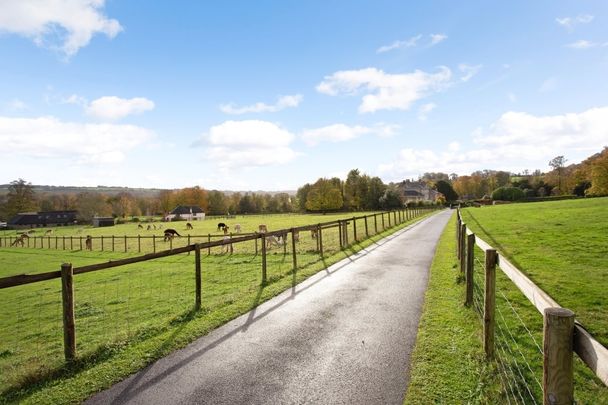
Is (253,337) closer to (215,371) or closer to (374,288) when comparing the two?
(215,371)

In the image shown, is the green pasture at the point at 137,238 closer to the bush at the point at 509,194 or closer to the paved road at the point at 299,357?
the paved road at the point at 299,357

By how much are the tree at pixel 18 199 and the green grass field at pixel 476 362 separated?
123 meters

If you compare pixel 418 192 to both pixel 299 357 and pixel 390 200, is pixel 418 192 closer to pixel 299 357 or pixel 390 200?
pixel 390 200

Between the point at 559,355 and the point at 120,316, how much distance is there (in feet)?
33.3

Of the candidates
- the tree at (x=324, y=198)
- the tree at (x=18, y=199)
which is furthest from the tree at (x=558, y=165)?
the tree at (x=18, y=199)

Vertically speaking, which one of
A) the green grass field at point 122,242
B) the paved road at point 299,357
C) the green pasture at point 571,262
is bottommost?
the green grass field at point 122,242

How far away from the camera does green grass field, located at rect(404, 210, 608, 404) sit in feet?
13.7

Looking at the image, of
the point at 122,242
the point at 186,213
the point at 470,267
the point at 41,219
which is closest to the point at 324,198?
the point at 186,213

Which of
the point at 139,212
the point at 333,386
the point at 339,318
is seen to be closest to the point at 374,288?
the point at 339,318

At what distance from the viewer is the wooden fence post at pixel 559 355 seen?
2414mm

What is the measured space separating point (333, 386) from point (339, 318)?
2593 mm

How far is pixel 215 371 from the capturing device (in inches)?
197

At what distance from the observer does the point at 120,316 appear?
31.5 ft

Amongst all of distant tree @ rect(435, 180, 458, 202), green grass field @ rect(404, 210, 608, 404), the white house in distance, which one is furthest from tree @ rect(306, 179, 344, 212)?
green grass field @ rect(404, 210, 608, 404)
